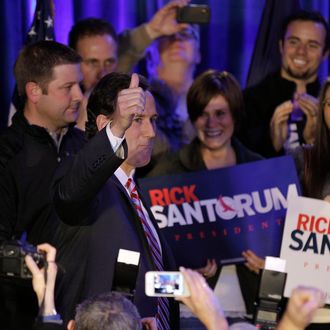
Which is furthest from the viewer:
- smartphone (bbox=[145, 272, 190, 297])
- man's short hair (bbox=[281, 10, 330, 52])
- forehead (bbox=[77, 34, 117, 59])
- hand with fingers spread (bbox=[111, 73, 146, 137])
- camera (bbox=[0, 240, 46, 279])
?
man's short hair (bbox=[281, 10, 330, 52])

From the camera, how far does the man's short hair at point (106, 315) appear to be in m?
2.27

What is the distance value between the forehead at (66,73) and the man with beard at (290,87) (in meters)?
1.10

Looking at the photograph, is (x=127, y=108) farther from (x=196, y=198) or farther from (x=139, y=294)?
(x=196, y=198)

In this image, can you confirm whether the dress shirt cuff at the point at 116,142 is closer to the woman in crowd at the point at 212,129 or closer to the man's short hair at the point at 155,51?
the woman in crowd at the point at 212,129

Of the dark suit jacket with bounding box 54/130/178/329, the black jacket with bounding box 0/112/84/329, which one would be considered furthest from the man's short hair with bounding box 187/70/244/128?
the dark suit jacket with bounding box 54/130/178/329

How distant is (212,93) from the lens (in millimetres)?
4355

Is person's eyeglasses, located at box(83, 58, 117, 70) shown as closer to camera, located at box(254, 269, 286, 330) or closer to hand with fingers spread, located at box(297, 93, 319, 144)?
hand with fingers spread, located at box(297, 93, 319, 144)

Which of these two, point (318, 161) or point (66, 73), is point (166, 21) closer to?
point (66, 73)

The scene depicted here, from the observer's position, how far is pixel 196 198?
13.1 feet

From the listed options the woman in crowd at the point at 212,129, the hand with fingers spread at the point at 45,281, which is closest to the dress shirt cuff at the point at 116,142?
the hand with fingers spread at the point at 45,281

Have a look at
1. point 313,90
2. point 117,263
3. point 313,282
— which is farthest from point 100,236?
A: point 313,90

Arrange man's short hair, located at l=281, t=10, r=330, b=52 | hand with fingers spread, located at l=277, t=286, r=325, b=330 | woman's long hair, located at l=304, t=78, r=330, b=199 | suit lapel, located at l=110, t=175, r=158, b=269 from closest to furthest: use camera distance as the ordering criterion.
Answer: hand with fingers spread, located at l=277, t=286, r=325, b=330, suit lapel, located at l=110, t=175, r=158, b=269, woman's long hair, located at l=304, t=78, r=330, b=199, man's short hair, located at l=281, t=10, r=330, b=52

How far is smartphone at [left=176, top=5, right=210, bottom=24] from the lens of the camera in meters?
4.75

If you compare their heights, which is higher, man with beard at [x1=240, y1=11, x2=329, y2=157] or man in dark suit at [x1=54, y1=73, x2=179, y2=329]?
man with beard at [x1=240, y1=11, x2=329, y2=157]
